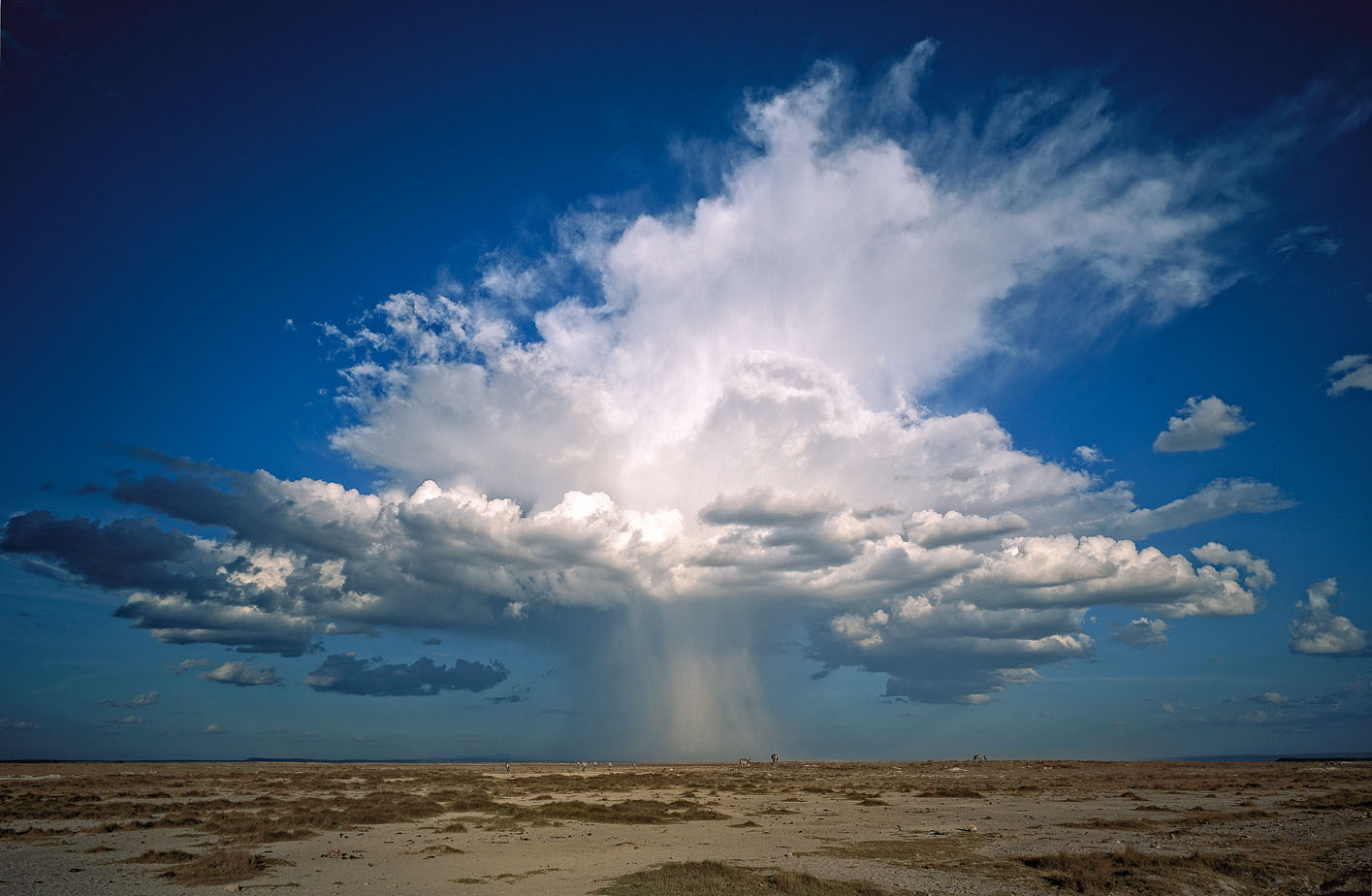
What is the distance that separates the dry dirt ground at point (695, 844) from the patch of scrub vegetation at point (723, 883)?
0.14 m

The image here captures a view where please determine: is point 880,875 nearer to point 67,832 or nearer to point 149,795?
point 67,832

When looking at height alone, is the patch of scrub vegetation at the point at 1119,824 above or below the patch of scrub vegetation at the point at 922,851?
below

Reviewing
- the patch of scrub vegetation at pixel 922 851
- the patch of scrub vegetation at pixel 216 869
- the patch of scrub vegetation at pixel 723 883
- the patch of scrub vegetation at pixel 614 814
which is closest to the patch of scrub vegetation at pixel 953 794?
the patch of scrub vegetation at pixel 614 814

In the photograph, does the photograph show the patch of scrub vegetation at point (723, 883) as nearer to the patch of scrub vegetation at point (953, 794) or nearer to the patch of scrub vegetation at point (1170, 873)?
the patch of scrub vegetation at point (1170, 873)

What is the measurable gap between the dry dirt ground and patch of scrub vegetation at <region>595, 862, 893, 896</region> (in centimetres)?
14

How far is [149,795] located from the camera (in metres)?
70.8

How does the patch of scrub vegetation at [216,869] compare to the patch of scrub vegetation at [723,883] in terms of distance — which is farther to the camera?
the patch of scrub vegetation at [216,869]

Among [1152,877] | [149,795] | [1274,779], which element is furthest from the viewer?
[1274,779]

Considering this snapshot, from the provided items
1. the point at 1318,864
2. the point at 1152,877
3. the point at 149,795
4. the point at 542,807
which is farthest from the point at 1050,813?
the point at 149,795

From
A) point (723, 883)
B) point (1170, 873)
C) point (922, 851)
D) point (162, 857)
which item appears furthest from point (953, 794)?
point (162, 857)

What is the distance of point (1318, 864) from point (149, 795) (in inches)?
3624

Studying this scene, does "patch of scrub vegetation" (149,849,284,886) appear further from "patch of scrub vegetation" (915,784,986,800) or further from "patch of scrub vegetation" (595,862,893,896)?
"patch of scrub vegetation" (915,784,986,800)

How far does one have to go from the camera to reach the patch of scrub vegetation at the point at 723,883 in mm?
23734

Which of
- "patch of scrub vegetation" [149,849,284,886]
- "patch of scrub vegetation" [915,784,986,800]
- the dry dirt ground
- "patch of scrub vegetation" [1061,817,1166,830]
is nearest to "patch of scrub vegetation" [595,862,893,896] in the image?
the dry dirt ground
